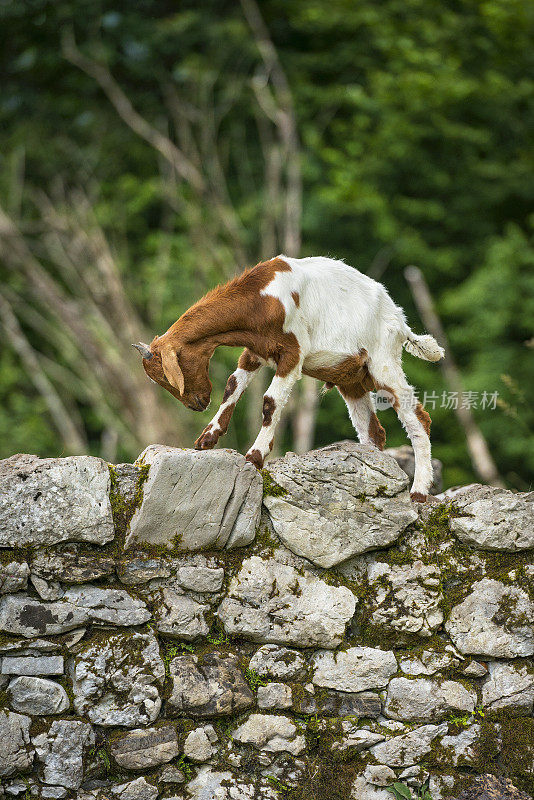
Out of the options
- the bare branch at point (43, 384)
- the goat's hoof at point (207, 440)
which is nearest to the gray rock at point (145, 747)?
the goat's hoof at point (207, 440)

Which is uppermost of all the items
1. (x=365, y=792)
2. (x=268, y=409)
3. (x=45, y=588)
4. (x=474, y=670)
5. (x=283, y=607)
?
(x=268, y=409)

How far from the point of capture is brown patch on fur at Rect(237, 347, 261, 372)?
4480mm

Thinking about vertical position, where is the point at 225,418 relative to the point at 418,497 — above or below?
above

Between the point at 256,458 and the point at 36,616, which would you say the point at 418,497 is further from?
the point at 36,616

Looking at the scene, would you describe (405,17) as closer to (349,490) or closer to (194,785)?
(349,490)

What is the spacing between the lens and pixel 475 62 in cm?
1541

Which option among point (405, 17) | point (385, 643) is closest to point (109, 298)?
point (405, 17)

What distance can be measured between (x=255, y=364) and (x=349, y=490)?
87 centimetres

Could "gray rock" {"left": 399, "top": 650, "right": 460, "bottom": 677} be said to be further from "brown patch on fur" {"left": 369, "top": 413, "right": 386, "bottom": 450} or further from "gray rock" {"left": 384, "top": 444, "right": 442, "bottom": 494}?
"gray rock" {"left": 384, "top": 444, "right": 442, "bottom": 494}

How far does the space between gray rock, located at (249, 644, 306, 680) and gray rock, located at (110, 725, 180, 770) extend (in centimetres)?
50

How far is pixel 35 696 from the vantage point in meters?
3.65

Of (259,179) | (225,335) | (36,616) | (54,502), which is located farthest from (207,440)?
(259,179)

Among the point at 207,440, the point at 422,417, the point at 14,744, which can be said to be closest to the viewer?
the point at 14,744

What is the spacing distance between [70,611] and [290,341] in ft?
5.62
